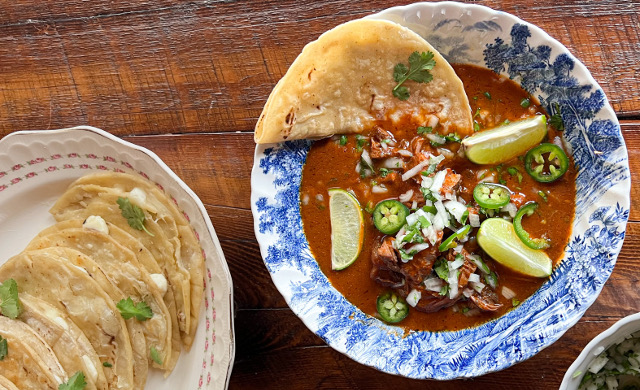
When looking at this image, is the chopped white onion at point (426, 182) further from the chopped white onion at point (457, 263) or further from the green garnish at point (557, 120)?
the green garnish at point (557, 120)

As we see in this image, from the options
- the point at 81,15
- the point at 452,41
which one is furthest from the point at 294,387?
the point at 81,15

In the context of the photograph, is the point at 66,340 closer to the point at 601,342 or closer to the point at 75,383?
the point at 75,383

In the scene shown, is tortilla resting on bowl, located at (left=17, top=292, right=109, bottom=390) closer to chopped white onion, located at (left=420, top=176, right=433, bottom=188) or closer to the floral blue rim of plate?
the floral blue rim of plate

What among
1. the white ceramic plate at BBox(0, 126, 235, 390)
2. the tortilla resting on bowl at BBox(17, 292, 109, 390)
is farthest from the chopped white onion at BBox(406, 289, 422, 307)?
the tortilla resting on bowl at BBox(17, 292, 109, 390)

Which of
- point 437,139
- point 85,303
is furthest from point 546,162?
point 85,303

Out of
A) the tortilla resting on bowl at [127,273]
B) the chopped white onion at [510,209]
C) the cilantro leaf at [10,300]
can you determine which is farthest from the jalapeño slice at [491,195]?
the cilantro leaf at [10,300]
